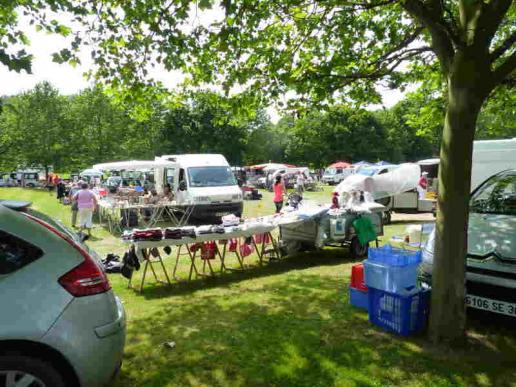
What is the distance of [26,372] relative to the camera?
264cm

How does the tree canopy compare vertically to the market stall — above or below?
above

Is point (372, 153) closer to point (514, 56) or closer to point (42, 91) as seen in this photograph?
point (42, 91)

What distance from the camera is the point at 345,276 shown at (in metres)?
7.58

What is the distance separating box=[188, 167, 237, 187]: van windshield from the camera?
16.2 metres

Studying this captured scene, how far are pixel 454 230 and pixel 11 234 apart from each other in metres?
3.88

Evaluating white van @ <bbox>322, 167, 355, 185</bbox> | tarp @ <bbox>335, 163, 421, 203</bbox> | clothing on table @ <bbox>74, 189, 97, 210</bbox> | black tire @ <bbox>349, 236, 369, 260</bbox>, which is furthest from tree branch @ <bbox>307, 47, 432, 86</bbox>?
white van @ <bbox>322, 167, 355, 185</bbox>

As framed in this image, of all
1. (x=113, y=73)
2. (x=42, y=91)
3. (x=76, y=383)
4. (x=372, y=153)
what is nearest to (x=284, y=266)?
(x=113, y=73)

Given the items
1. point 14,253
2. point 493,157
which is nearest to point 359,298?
point 14,253

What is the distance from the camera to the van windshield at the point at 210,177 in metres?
16.2

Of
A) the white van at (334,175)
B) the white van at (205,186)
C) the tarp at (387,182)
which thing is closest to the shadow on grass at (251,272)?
the tarp at (387,182)

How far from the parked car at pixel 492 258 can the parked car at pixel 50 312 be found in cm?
381

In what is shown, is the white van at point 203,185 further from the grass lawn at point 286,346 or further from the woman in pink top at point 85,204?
the grass lawn at point 286,346

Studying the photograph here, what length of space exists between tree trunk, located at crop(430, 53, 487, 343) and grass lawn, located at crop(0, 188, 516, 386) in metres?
0.33

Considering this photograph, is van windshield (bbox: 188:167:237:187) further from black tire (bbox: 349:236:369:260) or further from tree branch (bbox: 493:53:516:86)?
tree branch (bbox: 493:53:516:86)
